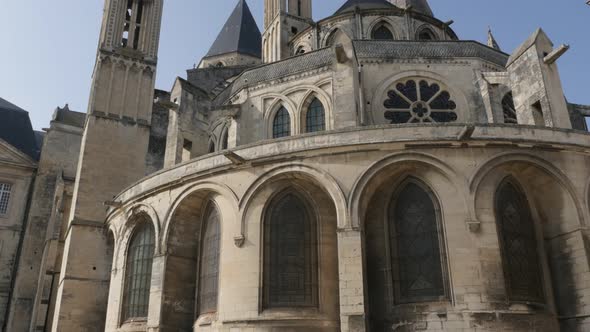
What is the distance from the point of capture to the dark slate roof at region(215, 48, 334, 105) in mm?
17500

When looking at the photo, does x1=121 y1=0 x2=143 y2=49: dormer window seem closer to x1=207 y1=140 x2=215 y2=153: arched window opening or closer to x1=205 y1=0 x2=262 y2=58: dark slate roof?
x1=207 y1=140 x2=215 y2=153: arched window opening

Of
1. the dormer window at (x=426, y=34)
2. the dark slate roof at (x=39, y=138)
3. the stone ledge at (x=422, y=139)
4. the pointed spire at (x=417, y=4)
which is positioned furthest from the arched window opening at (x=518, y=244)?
the dark slate roof at (x=39, y=138)

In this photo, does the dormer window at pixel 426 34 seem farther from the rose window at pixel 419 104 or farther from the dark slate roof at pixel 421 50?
the rose window at pixel 419 104

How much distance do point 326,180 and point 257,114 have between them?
7934mm

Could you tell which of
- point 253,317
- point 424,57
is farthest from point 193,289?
point 424,57

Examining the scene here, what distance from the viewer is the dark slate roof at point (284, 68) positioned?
1750 cm

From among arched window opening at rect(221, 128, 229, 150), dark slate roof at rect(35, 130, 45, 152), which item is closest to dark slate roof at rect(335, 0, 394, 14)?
arched window opening at rect(221, 128, 229, 150)

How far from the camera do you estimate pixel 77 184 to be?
1780cm

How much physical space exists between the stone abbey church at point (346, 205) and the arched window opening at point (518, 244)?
41mm

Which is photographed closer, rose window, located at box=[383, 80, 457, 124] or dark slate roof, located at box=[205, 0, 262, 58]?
rose window, located at box=[383, 80, 457, 124]

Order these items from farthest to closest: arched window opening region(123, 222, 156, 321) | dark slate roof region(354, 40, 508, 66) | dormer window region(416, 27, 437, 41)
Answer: dormer window region(416, 27, 437, 41)
dark slate roof region(354, 40, 508, 66)
arched window opening region(123, 222, 156, 321)

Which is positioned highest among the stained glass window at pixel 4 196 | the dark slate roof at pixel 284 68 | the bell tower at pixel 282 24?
the bell tower at pixel 282 24

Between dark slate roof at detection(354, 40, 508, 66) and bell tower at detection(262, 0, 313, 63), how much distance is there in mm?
7880

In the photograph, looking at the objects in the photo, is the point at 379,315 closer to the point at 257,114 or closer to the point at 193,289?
the point at 193,289
